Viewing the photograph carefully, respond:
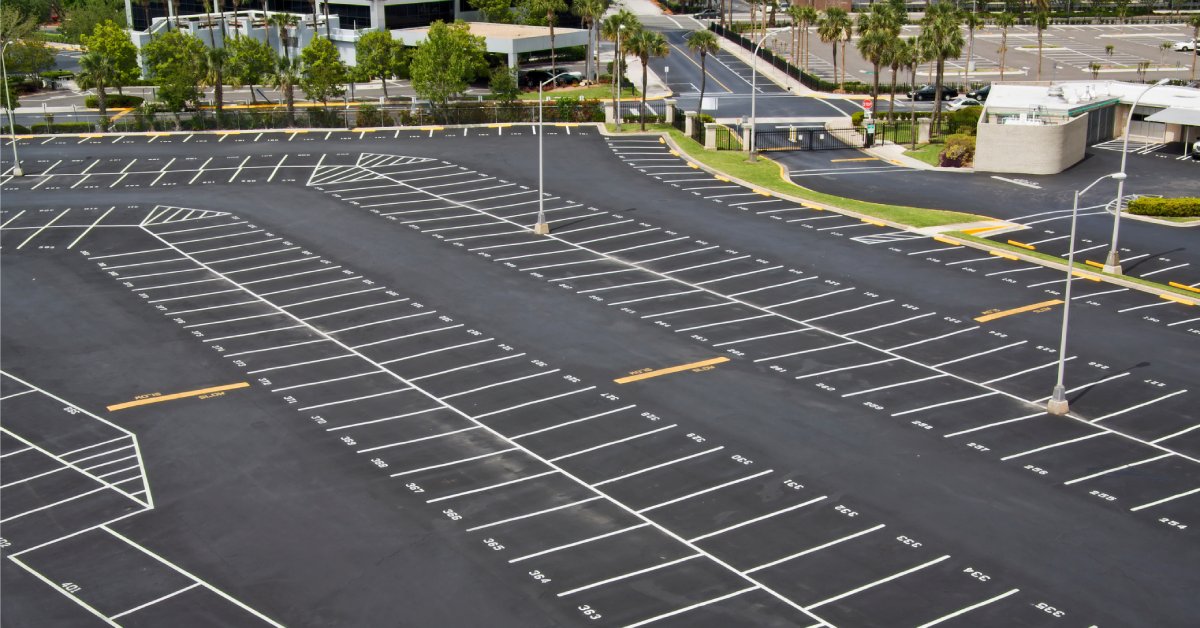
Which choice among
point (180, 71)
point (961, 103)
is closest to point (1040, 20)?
point (961, 103)

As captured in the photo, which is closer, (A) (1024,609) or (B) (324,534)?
(A) (1024,609)

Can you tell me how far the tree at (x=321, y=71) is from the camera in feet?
294

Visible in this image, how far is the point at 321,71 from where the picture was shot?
89250 millimetres

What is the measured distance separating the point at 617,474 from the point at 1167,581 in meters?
13.0

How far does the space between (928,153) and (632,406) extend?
44911 mm

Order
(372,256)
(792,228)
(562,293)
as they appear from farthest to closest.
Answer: (792,228), (372,256), (562,293)

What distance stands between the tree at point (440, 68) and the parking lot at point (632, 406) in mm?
27740

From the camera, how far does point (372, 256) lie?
174 feet

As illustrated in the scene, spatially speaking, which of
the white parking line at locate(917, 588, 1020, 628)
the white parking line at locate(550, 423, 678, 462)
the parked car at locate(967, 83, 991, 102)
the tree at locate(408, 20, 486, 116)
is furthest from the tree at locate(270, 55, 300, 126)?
the white parking line at locate(917, 588, 1020, 628)

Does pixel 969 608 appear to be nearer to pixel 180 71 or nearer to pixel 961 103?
pixel 961 103

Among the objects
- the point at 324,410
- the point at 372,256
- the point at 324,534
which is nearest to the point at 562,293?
the point at 372,256

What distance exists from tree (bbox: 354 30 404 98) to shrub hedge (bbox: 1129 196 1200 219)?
62.8 m

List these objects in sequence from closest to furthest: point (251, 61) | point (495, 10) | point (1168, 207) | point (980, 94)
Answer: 1. point (1168, 207)
2. point (251, 61)
3. point (980, 94)
4. point (495, 10)

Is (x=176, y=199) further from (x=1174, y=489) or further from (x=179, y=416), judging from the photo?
(x=1174, y=489)
